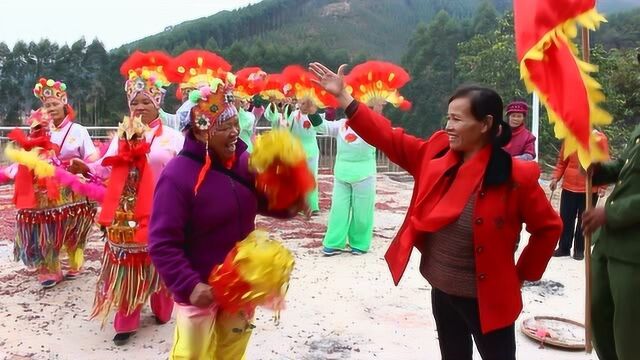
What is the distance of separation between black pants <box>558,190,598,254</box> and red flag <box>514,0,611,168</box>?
438 cm

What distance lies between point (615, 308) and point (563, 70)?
1012mm

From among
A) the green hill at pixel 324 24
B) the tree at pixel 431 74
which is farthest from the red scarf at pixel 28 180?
the green hill at pixel 324 24

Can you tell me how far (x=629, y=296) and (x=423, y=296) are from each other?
9.14ft

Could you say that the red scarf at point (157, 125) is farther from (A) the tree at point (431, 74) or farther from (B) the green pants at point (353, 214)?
(A) the tree at point (431, 74)

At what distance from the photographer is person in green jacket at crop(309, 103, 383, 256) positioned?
6.25 m

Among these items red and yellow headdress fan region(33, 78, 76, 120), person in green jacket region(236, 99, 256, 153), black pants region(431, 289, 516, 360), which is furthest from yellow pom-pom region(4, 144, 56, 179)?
person in green jacket region(236, 99, 256, 153)

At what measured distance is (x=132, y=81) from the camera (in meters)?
3.89

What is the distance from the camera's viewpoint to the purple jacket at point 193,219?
2.25m

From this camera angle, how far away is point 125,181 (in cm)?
375

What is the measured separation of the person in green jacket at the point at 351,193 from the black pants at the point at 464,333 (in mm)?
3781

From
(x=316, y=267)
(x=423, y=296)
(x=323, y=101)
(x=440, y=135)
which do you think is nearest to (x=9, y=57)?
(x=323, y=101)

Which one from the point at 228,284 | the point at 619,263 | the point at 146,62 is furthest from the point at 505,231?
the point at 146,62

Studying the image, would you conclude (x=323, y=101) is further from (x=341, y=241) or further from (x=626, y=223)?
(x=626, y=223)

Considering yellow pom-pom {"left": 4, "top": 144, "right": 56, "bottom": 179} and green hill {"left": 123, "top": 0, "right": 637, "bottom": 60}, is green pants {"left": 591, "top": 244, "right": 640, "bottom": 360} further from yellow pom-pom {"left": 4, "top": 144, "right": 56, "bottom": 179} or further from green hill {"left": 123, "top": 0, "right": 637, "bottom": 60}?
green hill {"left": 123, "top": 0, "right": 637, "bottom": 60}
